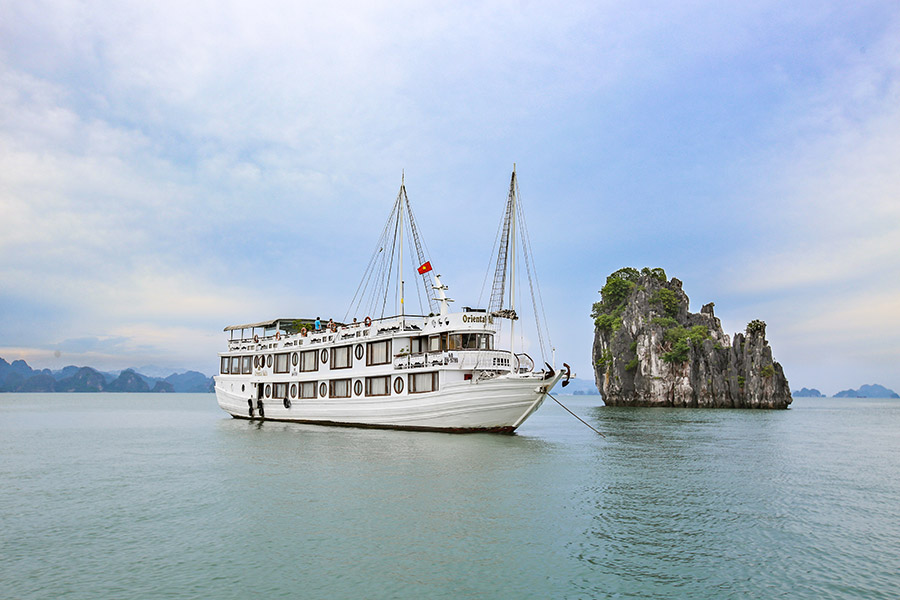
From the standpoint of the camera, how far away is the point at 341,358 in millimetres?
42062

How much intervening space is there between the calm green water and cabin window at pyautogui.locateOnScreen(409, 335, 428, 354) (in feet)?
26.8

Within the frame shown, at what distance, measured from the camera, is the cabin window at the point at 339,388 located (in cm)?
4150

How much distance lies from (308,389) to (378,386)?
836 centimetres

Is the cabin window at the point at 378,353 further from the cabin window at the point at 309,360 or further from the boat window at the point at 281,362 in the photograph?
the boat window at the point at 281,362

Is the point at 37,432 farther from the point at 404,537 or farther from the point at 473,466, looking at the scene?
the point at 404,537

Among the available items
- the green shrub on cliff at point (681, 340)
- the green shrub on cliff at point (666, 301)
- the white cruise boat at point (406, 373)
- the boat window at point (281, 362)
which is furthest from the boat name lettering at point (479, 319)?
the green shrub on cliff at point (666, 301)

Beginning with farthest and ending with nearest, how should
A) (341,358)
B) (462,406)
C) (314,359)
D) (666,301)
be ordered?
(666,301), (314,359), (341,358), (462,406)

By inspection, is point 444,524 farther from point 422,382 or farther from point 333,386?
point 333,386

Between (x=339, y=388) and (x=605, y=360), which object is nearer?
(x=339, y=388)

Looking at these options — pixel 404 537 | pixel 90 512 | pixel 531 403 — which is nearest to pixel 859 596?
pixel 404 537

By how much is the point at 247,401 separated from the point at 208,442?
1414cm

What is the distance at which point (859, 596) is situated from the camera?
37.4ft

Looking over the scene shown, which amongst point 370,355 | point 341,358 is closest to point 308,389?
point 341,358

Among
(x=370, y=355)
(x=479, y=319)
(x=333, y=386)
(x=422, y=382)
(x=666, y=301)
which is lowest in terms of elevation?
(x=333, y=386)
